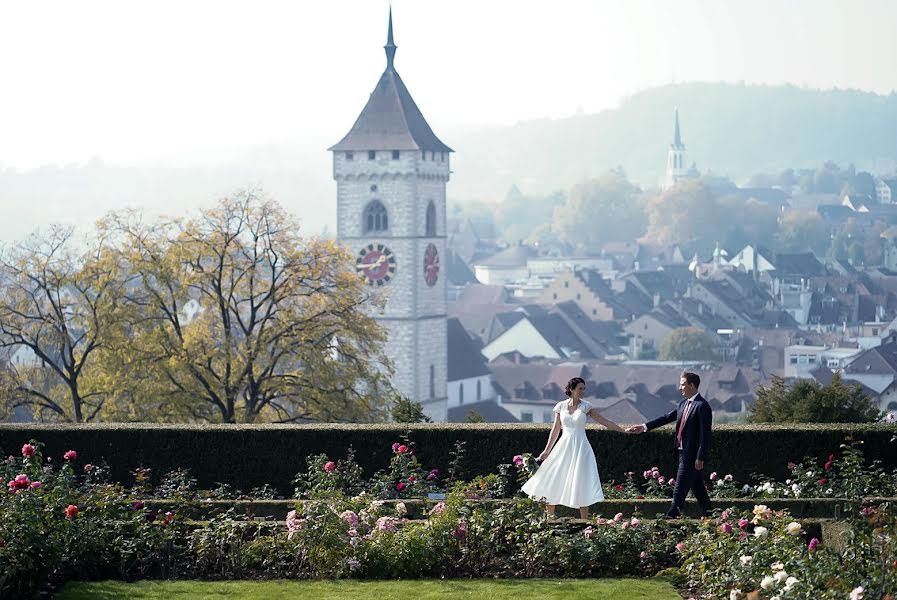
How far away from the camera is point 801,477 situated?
1778cm

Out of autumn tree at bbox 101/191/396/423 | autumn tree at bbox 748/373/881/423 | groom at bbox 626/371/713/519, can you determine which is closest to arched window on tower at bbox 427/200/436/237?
autumn tree at bbox 101/191/396/423

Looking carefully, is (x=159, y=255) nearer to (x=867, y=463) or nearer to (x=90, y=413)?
(x=90, y=413)

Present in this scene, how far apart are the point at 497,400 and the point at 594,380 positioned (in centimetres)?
1073

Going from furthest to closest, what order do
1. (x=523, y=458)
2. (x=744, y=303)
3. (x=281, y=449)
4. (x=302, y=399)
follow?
(x=744, y=303) → (x=302, y=399) → (x=281, y=449) → (x=523, y=458)

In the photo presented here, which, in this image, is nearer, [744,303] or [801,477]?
[801,477]

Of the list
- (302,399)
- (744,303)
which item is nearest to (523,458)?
(302,399)

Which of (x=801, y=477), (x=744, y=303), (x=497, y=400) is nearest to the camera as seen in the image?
(x=801, y=477)

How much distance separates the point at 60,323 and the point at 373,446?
64.7 feet

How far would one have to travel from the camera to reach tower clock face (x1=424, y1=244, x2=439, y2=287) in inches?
3356

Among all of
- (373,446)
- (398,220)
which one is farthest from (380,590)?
(398,220)

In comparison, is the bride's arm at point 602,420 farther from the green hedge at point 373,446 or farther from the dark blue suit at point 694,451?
the green hedge at point 373,446

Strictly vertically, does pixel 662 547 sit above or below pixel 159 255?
below

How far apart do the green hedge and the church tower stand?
63953 millimetres

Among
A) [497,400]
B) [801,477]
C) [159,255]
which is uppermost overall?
[159,255]
